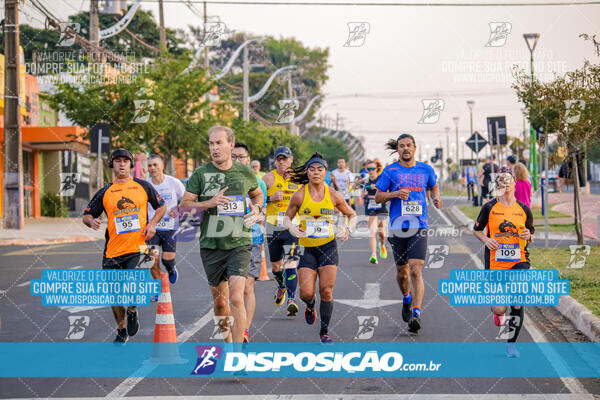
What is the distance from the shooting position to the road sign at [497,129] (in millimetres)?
21203

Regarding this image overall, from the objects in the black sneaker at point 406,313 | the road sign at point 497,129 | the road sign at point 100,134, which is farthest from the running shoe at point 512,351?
the road sign at point 100,134

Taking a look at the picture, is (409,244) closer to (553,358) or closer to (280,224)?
(280,224)

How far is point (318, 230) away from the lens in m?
8.46

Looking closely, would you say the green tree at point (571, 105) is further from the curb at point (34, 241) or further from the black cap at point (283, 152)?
the curb at point (34, 241)

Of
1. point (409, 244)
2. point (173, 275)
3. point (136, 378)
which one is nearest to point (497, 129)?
point (173, 275)

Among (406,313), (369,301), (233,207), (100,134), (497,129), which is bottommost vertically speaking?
(369,301)

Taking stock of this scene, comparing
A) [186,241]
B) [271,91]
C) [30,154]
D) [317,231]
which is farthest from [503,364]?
[271,91]

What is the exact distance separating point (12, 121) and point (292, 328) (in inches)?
728

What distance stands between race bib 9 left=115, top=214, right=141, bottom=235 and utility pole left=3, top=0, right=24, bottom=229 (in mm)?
17829

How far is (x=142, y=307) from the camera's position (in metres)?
11.1

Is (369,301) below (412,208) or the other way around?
below

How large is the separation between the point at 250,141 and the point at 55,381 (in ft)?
125

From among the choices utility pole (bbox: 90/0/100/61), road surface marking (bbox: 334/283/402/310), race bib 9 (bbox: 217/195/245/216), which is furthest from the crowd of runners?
utility pole (bbox: 90/0/100/61)

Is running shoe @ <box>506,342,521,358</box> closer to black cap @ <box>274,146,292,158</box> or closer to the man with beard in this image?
the man with beard
